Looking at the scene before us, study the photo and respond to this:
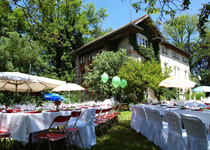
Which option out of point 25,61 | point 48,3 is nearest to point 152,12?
point 48,3

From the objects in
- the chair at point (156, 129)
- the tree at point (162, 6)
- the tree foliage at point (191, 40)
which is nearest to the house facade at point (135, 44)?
the tree foliage at point (191, 40)

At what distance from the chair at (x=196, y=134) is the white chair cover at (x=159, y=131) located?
897mm

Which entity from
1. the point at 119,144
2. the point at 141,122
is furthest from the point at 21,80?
the point at 141,122

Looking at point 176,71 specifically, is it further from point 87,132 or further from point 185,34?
point 87,132

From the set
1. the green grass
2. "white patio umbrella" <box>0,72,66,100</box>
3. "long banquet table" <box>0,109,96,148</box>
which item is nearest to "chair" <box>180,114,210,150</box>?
the green grass

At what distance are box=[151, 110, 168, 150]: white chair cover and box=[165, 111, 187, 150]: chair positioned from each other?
31cm

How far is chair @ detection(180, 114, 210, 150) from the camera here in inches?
98.7

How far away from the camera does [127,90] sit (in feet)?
39.9

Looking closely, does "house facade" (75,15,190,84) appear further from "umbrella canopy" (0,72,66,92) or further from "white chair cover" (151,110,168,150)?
"white chair cover" (151,110,168,150)

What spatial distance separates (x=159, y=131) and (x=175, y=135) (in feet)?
2.63

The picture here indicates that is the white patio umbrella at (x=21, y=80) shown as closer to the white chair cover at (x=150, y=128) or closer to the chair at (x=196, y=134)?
the white chair cover at (x=150, y=128)

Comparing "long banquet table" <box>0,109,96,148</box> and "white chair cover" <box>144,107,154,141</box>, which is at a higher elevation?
"long banquet table" <box>0,109,96,148</box>

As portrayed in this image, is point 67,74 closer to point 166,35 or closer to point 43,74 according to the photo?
point 43,74

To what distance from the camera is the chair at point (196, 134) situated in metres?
2.51
